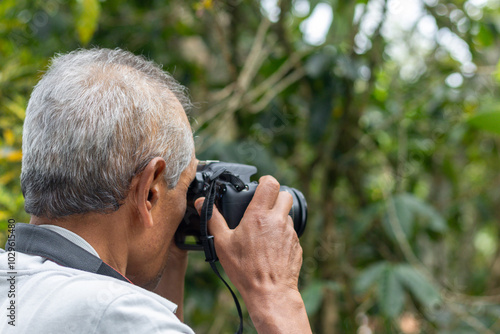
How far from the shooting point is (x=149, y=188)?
79 centimetres

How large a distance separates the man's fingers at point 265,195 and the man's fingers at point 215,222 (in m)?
0.06

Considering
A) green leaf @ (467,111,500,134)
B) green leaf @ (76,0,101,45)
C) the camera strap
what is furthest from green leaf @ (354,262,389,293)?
green leaf @ (76,0,101,45)

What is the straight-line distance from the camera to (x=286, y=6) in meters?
1.73

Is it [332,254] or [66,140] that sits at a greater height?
[66,140]

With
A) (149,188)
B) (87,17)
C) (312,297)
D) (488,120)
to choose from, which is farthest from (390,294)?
(87,17)

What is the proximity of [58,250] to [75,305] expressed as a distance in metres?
0.11

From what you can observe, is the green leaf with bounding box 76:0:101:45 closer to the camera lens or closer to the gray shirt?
the camera lens

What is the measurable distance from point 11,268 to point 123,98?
11.4 inches

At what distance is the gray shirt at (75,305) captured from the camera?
0.60 meters

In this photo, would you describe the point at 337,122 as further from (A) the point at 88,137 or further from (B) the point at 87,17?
(A) the point at 88,137

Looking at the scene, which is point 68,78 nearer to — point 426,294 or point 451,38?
point 426,294

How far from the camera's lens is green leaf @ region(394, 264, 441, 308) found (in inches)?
57.9

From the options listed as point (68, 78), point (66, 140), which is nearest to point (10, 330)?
point (66, 140)

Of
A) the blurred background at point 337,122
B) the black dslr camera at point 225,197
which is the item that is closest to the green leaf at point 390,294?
the blurred background at point 337,122
